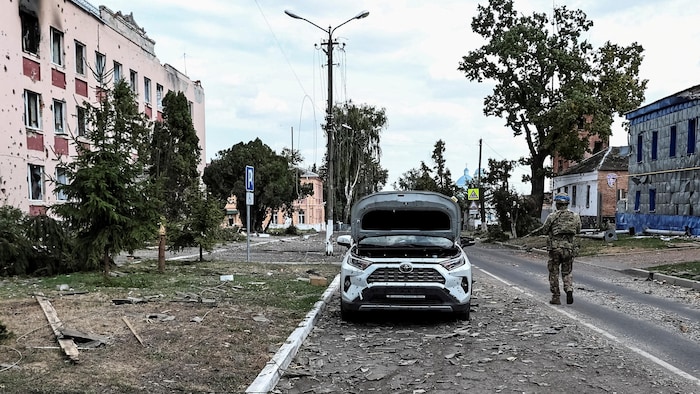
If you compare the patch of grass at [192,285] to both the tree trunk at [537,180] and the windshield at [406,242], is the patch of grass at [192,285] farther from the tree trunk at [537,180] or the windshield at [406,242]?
the tree trunk at [537,180]

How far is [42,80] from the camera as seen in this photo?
22375 millimetres

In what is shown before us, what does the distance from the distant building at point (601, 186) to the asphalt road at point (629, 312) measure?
27743mm

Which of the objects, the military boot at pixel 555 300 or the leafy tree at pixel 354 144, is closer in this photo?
the military boot at pixel 555 300

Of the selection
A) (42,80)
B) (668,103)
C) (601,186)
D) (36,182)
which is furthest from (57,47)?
(601,186)

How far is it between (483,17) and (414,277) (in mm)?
35495

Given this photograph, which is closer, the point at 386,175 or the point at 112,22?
the point at 112,22

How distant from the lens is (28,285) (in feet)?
38.1

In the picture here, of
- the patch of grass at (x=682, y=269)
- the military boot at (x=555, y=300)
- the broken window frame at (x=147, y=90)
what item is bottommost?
the patch of grass at (x=682, y=269)

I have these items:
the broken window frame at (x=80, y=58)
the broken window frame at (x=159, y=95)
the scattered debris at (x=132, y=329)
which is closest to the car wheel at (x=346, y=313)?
the scattered debris at (x=132, y=329)

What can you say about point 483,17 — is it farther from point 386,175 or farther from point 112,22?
point 386,175

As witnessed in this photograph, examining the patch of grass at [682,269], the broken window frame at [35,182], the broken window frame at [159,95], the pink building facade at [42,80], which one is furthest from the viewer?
the broken window frame at [159,95]

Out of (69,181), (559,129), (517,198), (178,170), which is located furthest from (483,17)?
(69,181)

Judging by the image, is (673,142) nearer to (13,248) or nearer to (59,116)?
(13,248)

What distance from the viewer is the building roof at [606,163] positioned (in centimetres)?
4428
